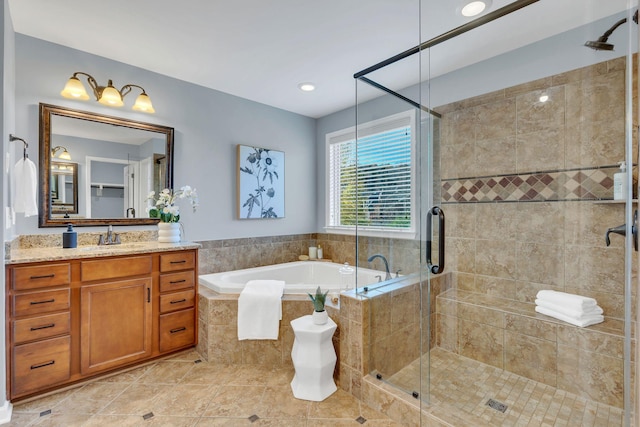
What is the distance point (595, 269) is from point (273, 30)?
8.68ft

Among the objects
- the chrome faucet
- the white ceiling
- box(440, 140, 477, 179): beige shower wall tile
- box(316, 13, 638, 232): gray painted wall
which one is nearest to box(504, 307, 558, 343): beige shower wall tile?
box(440, 140, 477, 179): beige shower wall tile

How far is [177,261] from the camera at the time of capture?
254 centimetres

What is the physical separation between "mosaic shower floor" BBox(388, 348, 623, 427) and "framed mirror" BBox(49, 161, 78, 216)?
9.15ft

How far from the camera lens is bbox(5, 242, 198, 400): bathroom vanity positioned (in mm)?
1886

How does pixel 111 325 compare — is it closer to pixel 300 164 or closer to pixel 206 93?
pixel 206 93

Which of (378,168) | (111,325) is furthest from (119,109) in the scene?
(378,168)

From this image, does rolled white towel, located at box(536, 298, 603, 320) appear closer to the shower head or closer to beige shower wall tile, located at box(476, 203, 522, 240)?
beige shower wall tile, located at box(476, 203, 522, 240)

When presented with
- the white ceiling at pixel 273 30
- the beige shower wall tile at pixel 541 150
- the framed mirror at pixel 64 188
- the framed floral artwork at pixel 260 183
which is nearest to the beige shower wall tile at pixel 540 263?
the beige shower wall tile at pixel 541 150

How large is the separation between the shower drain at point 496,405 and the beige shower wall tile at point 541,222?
1.13 meters

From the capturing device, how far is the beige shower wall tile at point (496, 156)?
7.93ft

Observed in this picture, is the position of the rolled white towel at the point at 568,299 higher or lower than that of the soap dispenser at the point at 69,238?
lower

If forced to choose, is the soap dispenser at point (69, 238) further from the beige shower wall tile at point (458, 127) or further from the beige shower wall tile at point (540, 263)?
the beige shower wall tile at point (540, 263)

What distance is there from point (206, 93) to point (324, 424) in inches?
121

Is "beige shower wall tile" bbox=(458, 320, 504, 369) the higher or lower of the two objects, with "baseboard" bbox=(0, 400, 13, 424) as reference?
higher
